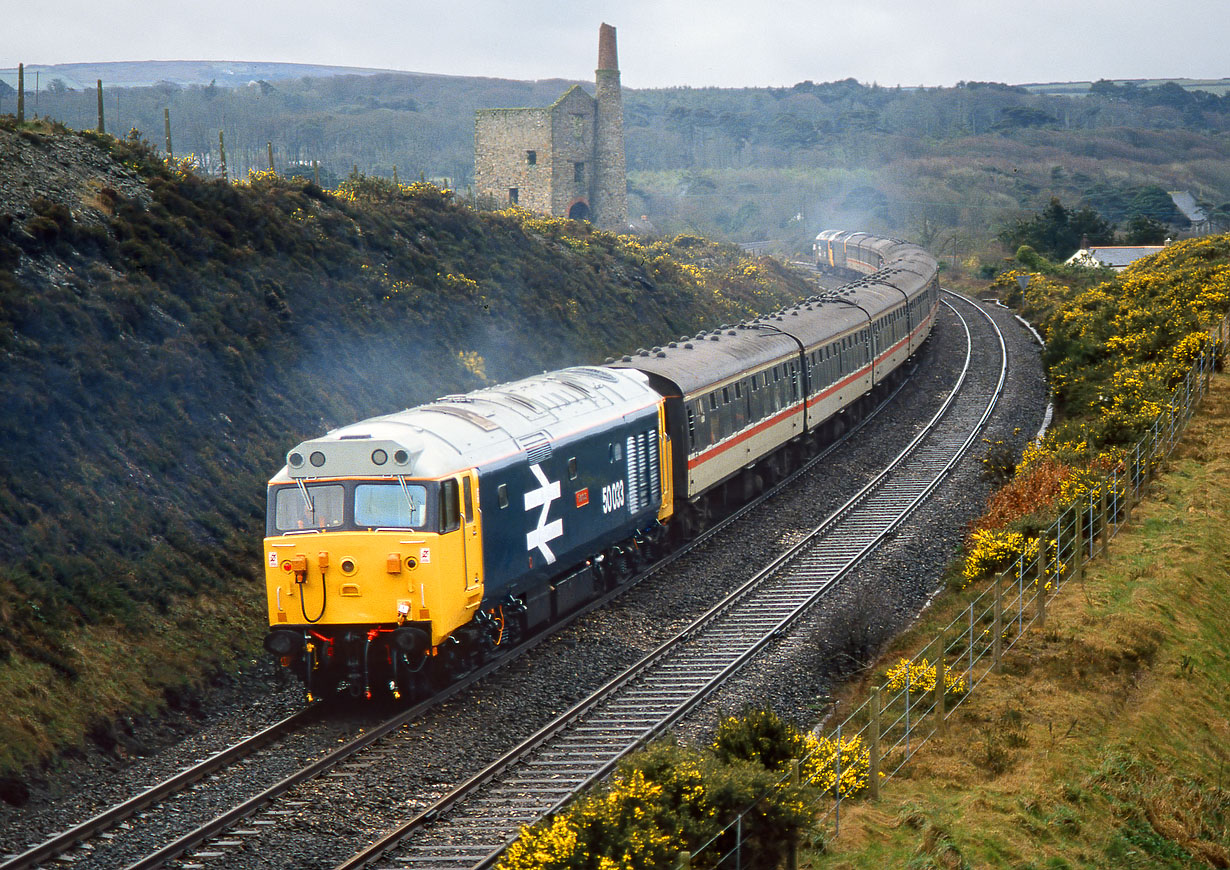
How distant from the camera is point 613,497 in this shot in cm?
1897

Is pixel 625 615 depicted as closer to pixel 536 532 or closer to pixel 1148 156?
pixel 536 532

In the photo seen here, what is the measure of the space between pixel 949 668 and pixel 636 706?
3962 mm

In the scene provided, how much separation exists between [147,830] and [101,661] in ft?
12.2

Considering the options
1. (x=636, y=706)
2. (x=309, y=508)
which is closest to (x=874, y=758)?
(x=636, y=706)

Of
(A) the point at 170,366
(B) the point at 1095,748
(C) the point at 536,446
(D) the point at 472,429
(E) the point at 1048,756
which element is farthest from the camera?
(A) the point at 170,366

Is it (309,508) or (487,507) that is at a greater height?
(309,508)

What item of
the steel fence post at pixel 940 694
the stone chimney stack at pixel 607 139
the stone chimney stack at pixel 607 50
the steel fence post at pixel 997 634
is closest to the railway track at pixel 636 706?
the steel fence post at pixel 940 694

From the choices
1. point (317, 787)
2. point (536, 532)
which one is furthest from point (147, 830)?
point (536, 532)

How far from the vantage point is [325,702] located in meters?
15.0

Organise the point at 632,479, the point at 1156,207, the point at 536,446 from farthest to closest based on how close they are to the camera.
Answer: the point at 1156,207 < the point at 632,479 < the point at 536,446

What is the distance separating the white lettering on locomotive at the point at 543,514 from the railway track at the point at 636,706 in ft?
6.96

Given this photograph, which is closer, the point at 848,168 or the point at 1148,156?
the point at 848,168

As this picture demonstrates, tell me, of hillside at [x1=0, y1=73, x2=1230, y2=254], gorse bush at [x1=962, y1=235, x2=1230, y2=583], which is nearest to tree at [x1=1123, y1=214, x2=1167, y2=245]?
hillside at [x1=0, y1=73, x2=1230, y2=254]

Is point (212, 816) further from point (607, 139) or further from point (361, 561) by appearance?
point (607, 139)
